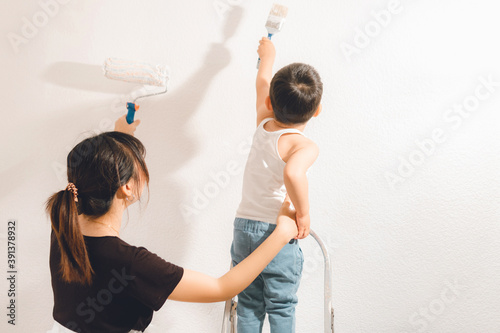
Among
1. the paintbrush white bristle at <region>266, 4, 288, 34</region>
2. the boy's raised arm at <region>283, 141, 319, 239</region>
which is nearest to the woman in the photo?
the boy's raised arm at <region>283, 141, 319, 239</region>

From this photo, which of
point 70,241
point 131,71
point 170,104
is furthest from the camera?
point 170,104

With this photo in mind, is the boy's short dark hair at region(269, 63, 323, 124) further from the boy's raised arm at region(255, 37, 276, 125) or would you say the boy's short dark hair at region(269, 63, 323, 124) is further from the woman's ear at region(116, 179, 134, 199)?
the woman's ear at region(116, 179, 134, 199)

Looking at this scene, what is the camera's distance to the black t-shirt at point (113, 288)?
762 millimetres

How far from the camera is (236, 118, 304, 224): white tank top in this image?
3.39ft

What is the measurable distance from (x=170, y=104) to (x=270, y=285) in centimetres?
69

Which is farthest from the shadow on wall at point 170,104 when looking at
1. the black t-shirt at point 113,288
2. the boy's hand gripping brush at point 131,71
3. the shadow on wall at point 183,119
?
the black t-shirt at point 113,288

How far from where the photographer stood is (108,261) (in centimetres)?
77

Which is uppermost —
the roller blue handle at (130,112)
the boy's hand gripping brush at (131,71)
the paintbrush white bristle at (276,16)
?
the paintbrush white bristle at (276,16)

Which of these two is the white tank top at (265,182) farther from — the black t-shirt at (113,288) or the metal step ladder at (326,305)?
the black t-shirt at (113,288)

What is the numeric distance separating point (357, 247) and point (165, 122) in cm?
84

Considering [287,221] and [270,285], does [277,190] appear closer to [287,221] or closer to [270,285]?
[287,221]

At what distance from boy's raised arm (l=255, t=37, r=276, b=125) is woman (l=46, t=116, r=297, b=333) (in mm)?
409

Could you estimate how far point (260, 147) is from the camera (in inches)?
41.9

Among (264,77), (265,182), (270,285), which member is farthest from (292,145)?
(270,285)
